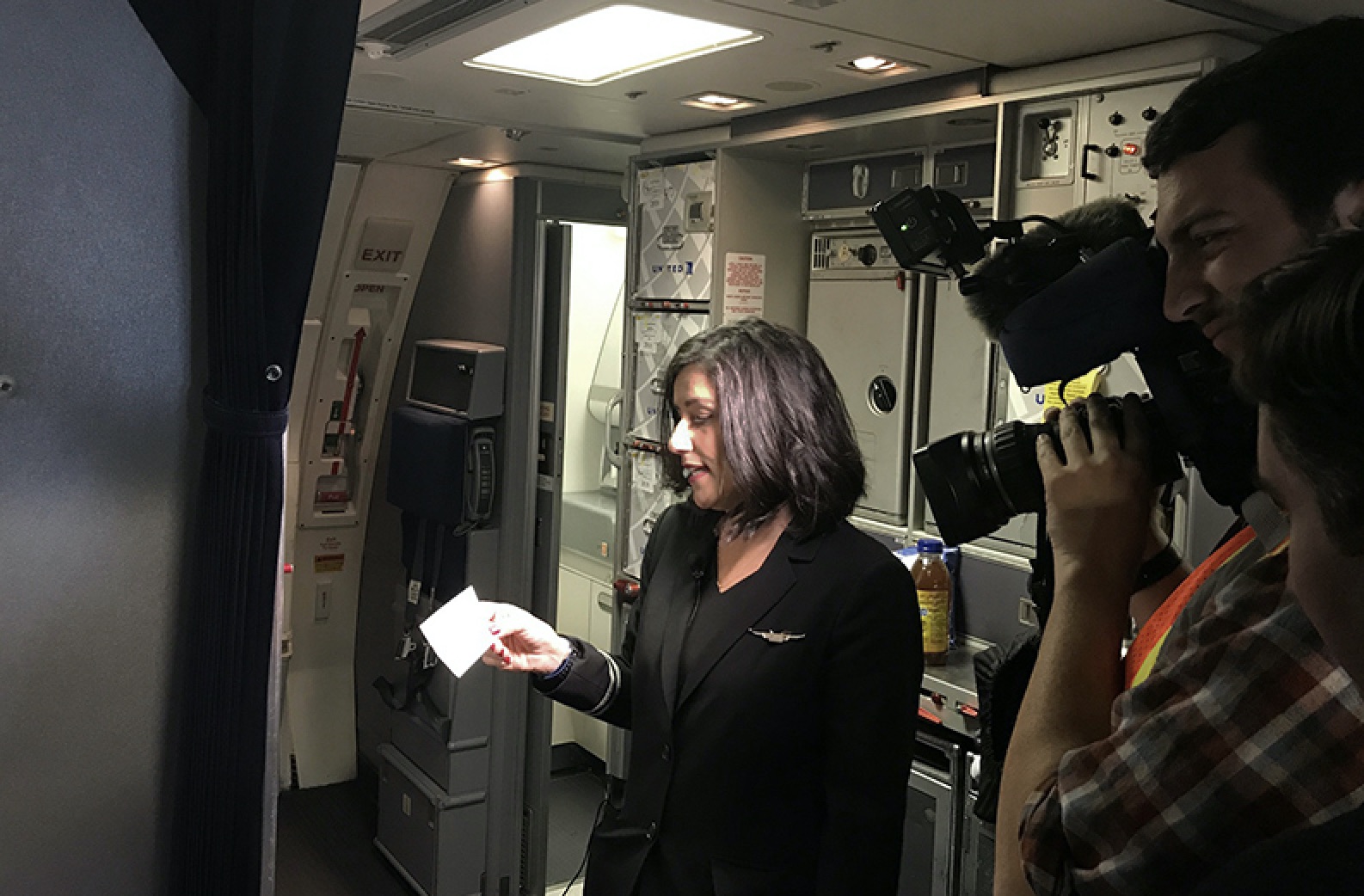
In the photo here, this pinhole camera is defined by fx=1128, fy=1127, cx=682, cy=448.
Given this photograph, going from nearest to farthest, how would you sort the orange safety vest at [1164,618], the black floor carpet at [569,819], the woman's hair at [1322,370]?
the woman's hair at [1322,370], the orange safety vest at [1164,618], the black floor carpet at [569,819]

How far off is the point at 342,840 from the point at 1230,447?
486cm

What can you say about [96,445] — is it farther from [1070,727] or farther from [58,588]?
[1070,727]

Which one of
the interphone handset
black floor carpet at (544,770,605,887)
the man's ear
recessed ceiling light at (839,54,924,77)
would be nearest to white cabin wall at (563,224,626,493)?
the interphone handset

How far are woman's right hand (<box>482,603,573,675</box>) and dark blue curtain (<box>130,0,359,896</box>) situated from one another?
31.8 inches

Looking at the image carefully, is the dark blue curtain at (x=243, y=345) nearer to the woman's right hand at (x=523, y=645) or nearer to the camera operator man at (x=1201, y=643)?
the woman's right hand at (x=523, y=645)

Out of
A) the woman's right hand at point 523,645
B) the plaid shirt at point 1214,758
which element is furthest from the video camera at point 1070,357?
the woman's right hand at point 523,645

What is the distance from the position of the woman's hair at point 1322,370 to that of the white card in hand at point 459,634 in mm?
1809

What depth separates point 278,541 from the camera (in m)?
1.68

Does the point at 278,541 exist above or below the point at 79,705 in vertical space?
above

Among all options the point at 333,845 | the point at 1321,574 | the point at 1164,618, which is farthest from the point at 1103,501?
the point at 333,845

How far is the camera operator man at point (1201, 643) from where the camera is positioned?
97 cm

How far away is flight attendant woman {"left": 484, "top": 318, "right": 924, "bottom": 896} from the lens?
2102 millimetres

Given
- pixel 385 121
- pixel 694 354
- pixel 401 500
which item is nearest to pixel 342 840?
pixel 401 500

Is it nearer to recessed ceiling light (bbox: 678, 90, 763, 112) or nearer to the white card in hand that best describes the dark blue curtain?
the white card in hand
